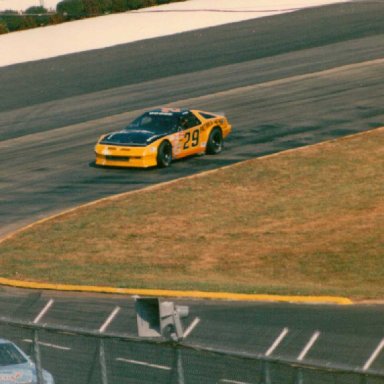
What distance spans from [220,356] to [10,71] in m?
44.1

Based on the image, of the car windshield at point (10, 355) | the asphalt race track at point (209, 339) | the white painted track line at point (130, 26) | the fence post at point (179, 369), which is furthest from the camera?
the white painted track line at point (130, 26)

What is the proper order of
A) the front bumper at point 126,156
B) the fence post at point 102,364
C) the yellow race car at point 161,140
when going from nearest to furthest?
the fence post at point 102,364
the front bumper at point 126,156
the yellow race car at point 161,140

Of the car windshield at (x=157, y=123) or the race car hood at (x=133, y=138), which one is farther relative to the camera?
the car windshield at (x=157, y=123)

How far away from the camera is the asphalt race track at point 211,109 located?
685 inches

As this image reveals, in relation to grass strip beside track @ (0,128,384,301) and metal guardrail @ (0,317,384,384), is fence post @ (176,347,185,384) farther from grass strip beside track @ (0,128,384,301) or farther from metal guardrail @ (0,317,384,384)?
grass strip beside track @ (0,128,384,301)

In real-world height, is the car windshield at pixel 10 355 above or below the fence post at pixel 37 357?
below

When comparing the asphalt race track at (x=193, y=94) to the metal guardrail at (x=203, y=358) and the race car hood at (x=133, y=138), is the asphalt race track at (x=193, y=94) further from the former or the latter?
the metal guardrail at (x=203, y=358)

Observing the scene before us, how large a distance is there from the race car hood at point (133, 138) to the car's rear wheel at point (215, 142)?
6.50 feet

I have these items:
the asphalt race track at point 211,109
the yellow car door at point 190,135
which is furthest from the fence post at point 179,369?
the yellow car door at point 190,135

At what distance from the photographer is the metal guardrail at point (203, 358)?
→ 9409 mm

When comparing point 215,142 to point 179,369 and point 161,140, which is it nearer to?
point 161,140

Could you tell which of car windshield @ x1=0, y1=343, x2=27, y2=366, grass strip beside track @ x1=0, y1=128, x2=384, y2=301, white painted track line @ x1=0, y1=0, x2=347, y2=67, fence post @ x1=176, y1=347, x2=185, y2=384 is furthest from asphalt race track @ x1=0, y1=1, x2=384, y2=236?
fence post @ x1=176, y1=347, x2=185, y2=384

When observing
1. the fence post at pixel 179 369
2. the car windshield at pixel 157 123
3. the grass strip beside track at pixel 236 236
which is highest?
the fence post at pixel 179 369

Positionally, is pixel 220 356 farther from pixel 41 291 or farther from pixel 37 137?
pixel 37 137
